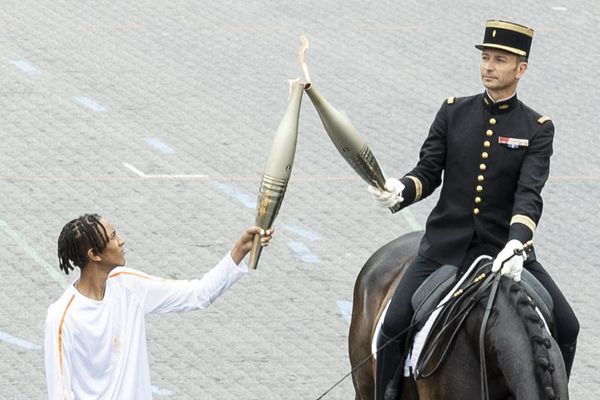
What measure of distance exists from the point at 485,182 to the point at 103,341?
102 inches

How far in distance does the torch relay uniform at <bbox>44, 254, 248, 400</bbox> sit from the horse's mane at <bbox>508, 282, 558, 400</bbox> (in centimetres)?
187

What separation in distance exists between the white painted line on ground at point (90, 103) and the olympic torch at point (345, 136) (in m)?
9.16

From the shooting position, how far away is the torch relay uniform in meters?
7.83

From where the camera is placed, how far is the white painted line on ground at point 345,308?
13.8 metres

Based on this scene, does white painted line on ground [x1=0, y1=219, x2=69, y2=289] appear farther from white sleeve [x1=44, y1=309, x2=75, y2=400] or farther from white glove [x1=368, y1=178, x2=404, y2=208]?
white sleeve [x1=44, y1=309, x2=75, y2=400]

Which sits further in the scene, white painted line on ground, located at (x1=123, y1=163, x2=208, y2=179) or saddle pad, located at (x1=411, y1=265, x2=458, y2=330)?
white painted line on ground, located at (x1=123, y1=163, x2=208, y2=179)

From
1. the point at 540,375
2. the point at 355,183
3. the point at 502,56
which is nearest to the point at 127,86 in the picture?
the point at 355,183

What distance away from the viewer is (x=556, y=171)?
1741 cm

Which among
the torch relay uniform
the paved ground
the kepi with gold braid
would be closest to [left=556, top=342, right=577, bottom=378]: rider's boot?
the kepi with gold braid

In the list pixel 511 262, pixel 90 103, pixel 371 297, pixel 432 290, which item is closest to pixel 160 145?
pixel 90 103

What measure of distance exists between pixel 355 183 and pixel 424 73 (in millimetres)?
3525

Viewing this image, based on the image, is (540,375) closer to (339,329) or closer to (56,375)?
(56,375)

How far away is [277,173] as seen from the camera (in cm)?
859

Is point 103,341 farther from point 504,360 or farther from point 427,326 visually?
point 427,326
